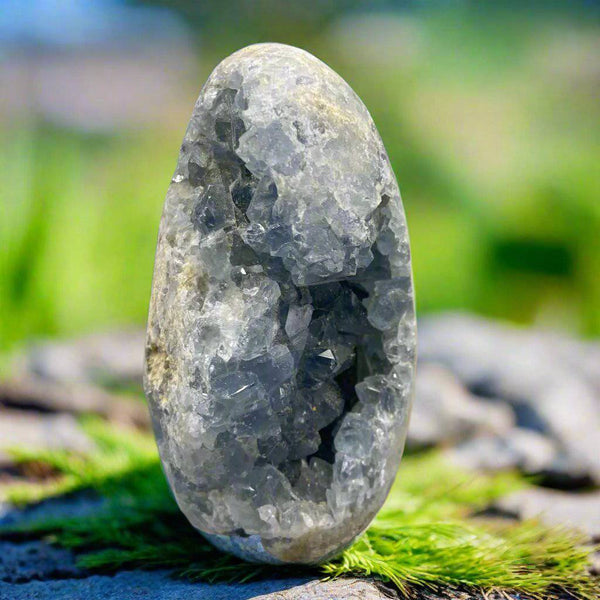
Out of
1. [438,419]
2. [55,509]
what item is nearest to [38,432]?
[55,509]

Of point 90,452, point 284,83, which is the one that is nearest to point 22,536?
point 90,452

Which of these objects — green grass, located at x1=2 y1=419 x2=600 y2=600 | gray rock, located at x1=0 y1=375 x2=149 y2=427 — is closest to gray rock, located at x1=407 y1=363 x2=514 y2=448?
green grass, located at x1=2 y1=419 x2=600 y2=600

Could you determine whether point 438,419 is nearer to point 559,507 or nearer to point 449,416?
point 449,416

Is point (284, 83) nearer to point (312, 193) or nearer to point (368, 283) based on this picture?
point (312, 193)

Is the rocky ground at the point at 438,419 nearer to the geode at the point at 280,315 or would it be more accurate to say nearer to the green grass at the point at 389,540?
the green grass at the point at 389,540

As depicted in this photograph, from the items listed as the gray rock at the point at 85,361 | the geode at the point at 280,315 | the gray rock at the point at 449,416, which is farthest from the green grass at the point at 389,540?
the gray rock at the point at 85,361

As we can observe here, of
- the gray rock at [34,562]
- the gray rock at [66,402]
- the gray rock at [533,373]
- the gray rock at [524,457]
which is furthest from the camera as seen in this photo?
the gray rock at [66,402]

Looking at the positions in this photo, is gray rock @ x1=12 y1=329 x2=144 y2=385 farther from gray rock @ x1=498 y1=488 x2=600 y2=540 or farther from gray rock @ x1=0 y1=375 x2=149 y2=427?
gray rock @ x1=498 y1=488 x2=600 y2=540
